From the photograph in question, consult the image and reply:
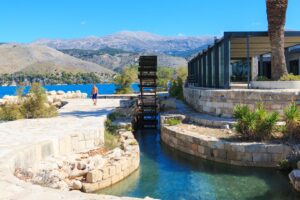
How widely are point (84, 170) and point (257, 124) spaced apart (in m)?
5.72

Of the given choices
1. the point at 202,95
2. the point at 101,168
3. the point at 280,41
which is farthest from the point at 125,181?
the point at 280,41

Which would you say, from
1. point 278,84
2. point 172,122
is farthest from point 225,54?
point 172,122

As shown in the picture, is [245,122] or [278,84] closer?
[245,122]

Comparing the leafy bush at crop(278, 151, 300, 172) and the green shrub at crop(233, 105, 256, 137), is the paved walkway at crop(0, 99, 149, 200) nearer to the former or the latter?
the green shrub at crop(233, 105, 256, 137)

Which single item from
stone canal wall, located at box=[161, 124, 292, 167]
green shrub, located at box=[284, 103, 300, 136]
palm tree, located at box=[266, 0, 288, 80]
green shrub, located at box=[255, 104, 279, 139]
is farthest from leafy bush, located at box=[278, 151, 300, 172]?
palm tree, located at box=[266, 0, 288, 80]

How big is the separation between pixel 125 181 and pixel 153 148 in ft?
16.9

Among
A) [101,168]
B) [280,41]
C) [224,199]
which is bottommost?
[224,199]

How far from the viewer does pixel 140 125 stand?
2250 centimetres

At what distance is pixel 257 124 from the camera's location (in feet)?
40.5

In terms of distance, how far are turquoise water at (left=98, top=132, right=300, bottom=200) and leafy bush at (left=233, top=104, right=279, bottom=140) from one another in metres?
1.32

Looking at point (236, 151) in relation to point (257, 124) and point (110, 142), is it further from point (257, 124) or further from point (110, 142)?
point (110, 142)

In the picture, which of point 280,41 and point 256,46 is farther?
point 256,46

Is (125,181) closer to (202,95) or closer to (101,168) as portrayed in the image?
(101,168)

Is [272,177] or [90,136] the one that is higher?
[90,136]
